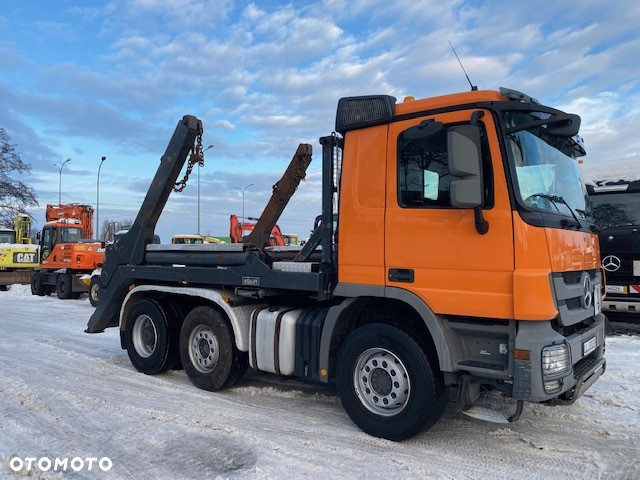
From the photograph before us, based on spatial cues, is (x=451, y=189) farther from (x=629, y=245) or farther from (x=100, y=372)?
(x=629, y=245)

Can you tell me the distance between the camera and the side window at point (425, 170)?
4074 mm

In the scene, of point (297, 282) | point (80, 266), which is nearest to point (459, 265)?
point (297, 282)

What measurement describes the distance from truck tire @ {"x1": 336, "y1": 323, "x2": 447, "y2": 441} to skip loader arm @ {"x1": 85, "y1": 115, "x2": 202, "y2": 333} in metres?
3.61

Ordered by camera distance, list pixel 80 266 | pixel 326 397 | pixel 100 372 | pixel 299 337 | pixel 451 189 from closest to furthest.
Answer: pixel 451 189, pixel 299 337, pixel 326 397, pixel 100 372, pixel 80 266

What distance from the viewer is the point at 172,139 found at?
22.2 ft

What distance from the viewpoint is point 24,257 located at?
23047 mm

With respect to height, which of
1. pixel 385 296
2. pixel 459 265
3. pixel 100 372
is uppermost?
pixel 459 265

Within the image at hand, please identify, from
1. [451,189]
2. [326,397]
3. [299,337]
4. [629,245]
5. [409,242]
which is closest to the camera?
[451,189]

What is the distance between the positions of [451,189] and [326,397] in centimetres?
304

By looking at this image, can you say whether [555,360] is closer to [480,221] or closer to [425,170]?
[480,221]

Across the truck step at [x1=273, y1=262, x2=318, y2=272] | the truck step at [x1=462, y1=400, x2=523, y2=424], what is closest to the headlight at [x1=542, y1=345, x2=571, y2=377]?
the truck step at [x1=462, y1=400, x2=523, y2=424]

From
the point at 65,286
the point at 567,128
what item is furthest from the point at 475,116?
the point at 65,286
